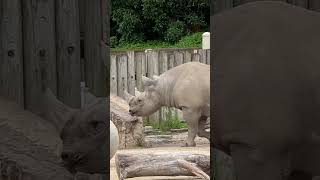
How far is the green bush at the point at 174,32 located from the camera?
17112 millimetres

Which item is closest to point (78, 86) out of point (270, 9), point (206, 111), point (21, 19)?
point (21, 19)

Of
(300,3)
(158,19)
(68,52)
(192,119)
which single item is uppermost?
(158,19)

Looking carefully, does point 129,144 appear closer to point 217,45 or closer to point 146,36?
point 217,45

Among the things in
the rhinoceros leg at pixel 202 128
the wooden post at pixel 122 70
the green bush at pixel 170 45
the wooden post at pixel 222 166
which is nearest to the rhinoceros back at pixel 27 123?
the wooden post at pixel 222 166

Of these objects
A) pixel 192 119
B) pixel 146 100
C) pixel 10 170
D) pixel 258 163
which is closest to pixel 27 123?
pixel 10 170

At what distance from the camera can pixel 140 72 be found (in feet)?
36.3

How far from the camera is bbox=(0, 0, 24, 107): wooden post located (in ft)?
9.43

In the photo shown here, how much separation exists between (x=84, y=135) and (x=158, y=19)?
48.6 feet

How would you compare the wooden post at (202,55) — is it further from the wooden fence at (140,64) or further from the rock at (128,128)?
the rock at (128,128)

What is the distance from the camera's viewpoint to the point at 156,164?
6375 millimetres

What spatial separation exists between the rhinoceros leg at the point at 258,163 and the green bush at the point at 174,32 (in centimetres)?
1419

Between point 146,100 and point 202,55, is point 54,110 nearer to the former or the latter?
point 146,100

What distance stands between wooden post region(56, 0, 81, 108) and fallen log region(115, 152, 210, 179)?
341cm

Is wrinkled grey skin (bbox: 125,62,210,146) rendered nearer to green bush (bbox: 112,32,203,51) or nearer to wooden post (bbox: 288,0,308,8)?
wooden post (bbox: 288,0,308,8)
